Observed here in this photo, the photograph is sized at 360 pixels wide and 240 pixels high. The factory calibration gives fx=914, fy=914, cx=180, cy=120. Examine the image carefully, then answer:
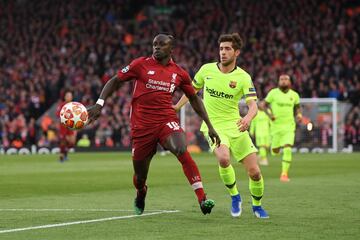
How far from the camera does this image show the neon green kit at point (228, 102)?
12.3 m

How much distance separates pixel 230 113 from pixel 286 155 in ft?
27.9

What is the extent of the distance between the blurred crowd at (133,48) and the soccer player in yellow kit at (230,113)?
27.3 meters

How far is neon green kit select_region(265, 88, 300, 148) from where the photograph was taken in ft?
71.7

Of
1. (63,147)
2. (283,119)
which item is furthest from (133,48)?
(283,119)

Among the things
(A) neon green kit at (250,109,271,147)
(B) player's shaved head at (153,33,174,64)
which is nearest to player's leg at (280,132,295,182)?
(A) neon green kit at (250,109,271,147)

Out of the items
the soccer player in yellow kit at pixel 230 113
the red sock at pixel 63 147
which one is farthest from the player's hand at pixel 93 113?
the red sock at pixel 63 147

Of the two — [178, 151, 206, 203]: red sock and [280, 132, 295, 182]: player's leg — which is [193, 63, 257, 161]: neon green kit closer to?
[178, 151, 206, 203]: red sock

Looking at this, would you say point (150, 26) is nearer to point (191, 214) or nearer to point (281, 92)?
point (281, 92)

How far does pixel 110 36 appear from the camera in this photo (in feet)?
157

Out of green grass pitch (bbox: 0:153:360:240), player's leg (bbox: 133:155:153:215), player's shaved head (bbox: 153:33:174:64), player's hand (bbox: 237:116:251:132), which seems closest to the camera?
green grass pitch (bbox: 0:153:360:240)

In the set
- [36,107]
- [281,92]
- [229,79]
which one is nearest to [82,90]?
[36,107]

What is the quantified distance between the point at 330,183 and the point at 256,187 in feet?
24.8

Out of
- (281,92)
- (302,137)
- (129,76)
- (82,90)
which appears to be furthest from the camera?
(82,90)

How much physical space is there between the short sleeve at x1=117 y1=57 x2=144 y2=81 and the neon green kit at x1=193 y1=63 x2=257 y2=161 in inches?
57.0
